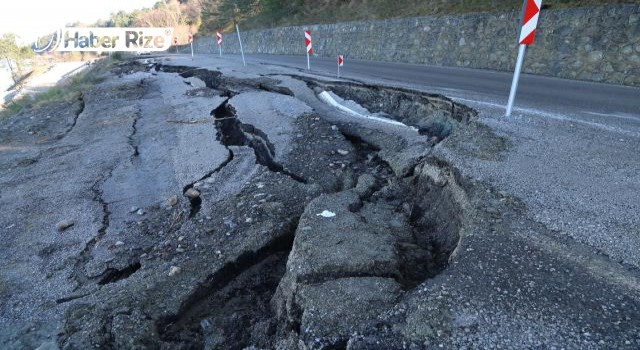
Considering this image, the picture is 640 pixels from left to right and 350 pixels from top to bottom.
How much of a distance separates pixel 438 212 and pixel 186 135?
4.80m

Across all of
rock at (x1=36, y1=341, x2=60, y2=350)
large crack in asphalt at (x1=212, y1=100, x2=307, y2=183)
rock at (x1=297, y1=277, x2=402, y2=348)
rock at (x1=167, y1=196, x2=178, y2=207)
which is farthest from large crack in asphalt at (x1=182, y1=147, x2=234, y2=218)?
rock at (x1=297, y1=277, x2=402, y2=348)

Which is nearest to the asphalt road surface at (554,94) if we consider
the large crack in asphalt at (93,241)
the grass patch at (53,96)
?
the large crack in asphalt at (93,241)

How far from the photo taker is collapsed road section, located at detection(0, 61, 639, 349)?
2.04 metres

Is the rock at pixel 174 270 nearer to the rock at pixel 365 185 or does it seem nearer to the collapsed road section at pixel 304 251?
the collapsed road section at pixel 304 251

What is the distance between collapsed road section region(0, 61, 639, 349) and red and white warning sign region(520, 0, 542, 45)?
3.88ft

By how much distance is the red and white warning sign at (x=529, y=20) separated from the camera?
16.3 ft

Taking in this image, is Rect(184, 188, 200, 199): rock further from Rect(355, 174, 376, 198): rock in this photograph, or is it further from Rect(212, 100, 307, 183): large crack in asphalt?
Rect(355, 174, 376, 198): rock

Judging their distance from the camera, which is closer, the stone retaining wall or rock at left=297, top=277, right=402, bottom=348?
rock at left=297, top=277, right=402, bottom=348

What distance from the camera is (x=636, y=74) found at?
8.71m

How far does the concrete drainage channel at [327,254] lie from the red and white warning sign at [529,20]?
2160 millimetres

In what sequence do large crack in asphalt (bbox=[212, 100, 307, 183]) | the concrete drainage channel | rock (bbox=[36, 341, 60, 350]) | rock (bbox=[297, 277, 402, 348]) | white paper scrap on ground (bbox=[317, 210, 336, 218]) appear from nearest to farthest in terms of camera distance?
rock (bbox=[297, 277, 402, 348])
the concrete drainage channel
rock (bbox=[36, 341, 60, 350])
white paper scrap on ground (bbox=[317, 210, 336, 218])
large crack in asphalt (bbox=[212, 100, 307, 183])

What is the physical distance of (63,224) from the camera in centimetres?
415

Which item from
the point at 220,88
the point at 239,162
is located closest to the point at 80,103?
the point at 220,88

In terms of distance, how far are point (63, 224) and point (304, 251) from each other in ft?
9.73
